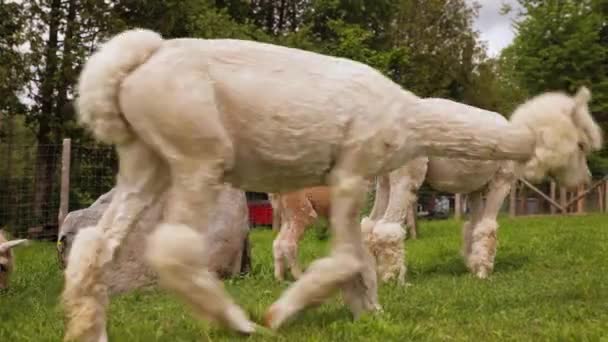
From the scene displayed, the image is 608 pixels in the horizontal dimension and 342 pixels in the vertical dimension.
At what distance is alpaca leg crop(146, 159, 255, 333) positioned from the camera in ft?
13.7

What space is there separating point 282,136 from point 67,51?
1809 cm

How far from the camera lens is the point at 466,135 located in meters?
5.36

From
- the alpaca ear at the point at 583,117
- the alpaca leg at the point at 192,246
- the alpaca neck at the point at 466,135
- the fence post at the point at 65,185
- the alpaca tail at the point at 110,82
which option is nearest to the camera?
the alpaca leg at the point at 192,246

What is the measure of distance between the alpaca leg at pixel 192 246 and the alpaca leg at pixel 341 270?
0.99 ft

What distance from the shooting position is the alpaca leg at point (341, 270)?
15.5 ft

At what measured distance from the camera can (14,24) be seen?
2134 centimetres

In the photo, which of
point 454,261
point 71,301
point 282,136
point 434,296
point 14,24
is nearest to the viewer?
point 71,301

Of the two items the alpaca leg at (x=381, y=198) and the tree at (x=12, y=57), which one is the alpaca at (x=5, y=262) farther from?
the tree at (x=12, y=57)

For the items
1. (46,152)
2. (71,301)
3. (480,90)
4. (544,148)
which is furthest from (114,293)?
(480,90)

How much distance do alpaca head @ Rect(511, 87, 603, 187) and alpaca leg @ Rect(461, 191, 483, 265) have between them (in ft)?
Answer: 11.8

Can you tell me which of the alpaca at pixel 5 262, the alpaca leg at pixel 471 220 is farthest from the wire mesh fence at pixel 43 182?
the alpaca leg at pixel 471 220

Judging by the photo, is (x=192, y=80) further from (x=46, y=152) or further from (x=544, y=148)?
(x=46, y=152)

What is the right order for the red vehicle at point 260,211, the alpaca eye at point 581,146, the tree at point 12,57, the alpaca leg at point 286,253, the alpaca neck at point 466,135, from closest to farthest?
1. the alpaca neck at point 466,135
2. the alpaca eye at point 581,146
3. the alpaca leg at point 286,253
4. the tree at point 12,57
5. the red vehicle at point 260,211

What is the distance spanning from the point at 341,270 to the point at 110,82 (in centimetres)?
169
